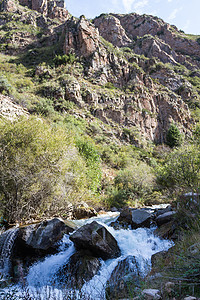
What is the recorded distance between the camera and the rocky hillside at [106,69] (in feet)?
133

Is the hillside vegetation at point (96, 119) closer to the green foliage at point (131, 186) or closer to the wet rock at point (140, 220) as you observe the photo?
the green foliage at point (131, 186)

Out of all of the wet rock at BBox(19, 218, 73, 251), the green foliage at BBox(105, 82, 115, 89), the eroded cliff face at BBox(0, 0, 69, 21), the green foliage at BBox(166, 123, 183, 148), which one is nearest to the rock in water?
the wet rock at BBox(19, 218, 73, 251)

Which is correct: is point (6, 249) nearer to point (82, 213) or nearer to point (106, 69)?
point (82, 213)

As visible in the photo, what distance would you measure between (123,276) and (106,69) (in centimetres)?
5140

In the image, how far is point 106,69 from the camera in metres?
48.6

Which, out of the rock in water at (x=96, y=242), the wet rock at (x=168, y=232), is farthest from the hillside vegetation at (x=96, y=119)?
the rock in water at (x=96, y=242)

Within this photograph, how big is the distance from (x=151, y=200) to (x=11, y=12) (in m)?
92.1

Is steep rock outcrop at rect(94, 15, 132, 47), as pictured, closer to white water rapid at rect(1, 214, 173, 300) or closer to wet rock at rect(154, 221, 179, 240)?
wet rock at rect(154, 221, 179, 240)

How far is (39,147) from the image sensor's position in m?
8.85

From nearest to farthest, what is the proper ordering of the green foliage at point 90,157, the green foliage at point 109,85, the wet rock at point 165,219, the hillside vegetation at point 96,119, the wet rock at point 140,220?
the wet rock at point 165,219 < the wet rock at point 140,220 < the hillside vegetation at point 96,119 < the green foliage at point 90,157 < the green foliage at point 109,85

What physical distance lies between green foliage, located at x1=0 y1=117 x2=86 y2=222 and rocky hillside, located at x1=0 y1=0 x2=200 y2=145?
21686 mm

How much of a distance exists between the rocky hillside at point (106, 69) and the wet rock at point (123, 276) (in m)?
28.2

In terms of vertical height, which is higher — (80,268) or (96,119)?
(96,119)

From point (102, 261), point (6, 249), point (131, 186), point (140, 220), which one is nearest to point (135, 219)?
point (140, 220)
